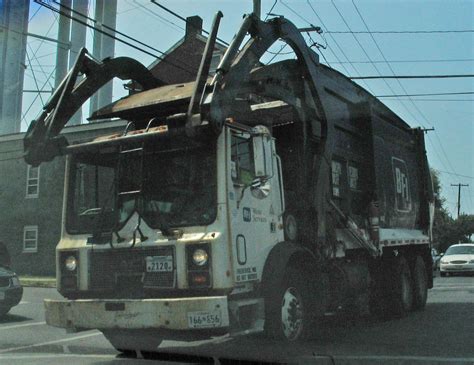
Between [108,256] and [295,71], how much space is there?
141 inches

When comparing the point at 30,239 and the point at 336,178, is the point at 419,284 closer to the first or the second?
the point at 336,178

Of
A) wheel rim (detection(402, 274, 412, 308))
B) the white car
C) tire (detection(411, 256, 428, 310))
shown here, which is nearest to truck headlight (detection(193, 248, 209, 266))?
wheel rim (detection(402, 274, 412, 308))

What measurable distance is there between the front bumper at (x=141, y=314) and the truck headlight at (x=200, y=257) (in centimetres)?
38

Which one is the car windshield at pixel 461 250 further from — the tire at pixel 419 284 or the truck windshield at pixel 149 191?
the truck windshield at pixel 149 191

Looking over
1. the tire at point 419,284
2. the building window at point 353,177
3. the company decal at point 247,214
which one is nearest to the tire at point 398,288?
the tire at point 419,284

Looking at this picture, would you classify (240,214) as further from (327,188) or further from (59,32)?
Result: (59,32)

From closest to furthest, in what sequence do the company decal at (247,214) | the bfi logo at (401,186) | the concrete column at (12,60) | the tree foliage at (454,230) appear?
the company decal at (247,214) < the bfi logo at (401,186) < the concrete column at (12,60) < the tree foliage at (454,230)

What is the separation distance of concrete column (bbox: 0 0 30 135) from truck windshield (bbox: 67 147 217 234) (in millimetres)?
15414

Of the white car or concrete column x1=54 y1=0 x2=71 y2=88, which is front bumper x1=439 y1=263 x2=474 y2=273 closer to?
the white car

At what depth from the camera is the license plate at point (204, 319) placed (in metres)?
5.82

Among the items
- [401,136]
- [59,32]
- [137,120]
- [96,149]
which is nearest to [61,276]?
[96,149]

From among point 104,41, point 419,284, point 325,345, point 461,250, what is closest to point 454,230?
point 461,250

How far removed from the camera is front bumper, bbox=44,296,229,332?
19.2 feet

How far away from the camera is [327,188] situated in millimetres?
8375
